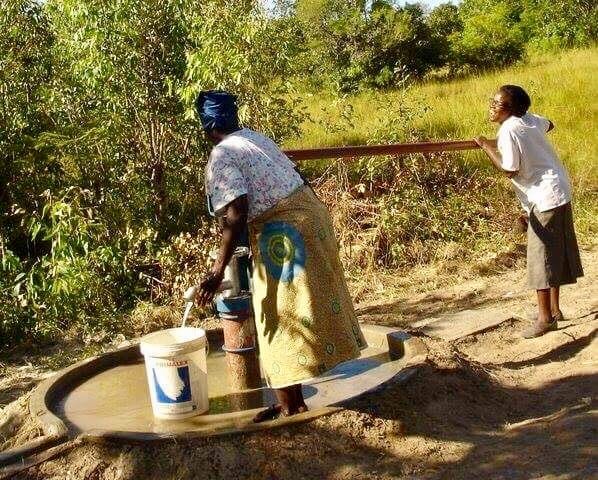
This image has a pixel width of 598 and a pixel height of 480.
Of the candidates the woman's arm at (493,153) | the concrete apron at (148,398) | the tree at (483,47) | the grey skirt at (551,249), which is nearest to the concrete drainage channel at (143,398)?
the concrete apron at (148,398)

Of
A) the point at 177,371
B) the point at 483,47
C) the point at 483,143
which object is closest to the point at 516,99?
the point at 483,143

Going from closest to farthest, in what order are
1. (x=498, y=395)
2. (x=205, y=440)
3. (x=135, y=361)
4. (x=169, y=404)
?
(x=205, y=440) < (x=169, y=404) < (x=498, y=395) < (x=135, y=361)

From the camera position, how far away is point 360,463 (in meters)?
3.34

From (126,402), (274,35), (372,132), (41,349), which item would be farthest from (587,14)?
(126,402)

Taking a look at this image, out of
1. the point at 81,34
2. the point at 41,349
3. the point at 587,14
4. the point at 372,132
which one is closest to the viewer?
the point at 41,349

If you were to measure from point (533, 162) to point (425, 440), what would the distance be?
1.79 m

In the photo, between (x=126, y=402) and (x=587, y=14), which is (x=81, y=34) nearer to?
(x=126, y=402)

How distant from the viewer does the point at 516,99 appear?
451cm

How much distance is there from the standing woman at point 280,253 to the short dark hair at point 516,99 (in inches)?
63.2

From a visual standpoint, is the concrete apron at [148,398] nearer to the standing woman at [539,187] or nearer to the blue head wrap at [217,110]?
→ the standing woman at [539,187]

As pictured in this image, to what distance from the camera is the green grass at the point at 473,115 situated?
8805 millimetres

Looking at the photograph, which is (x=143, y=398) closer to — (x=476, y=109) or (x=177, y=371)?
(x=177, y=371)

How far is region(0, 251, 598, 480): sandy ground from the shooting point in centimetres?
316

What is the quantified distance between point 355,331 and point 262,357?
1.30ft
